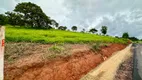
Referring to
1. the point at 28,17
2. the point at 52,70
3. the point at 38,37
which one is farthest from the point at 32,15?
the point at 52,70

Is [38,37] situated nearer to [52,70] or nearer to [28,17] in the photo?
[52,70]

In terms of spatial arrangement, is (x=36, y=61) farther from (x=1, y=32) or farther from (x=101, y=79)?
(x=1, y=32)

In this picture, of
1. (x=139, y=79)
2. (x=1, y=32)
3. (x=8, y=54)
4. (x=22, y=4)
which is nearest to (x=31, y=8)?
(x=22, y=4)

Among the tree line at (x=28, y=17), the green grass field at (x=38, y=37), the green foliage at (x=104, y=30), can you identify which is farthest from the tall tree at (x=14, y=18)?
the green foliage at (x=104, y=30)

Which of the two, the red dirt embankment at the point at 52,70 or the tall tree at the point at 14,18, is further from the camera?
the tall tree at the point at 14,18

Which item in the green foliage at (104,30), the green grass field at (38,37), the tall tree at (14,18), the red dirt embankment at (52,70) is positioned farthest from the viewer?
the green foliage at (104,30)

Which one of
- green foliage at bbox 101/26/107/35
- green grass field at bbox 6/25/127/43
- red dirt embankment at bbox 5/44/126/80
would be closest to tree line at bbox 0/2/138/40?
green grass field at bbox 6/25/127/43

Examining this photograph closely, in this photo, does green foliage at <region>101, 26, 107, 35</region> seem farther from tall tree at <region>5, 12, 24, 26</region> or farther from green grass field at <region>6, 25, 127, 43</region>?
green grass field at <region>6, 25, 127, 43</region>

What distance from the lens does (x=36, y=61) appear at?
1007 cm

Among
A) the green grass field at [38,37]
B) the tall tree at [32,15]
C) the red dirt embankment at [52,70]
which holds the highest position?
the tall tree at [32,15]

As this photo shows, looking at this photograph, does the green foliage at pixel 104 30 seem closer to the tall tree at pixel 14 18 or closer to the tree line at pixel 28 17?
the tree line at pixel 28 17

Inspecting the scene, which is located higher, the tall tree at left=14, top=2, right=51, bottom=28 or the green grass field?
the tall tree at left=14, top=2, right=51, bottom=28

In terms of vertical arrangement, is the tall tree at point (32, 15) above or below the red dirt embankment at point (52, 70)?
above

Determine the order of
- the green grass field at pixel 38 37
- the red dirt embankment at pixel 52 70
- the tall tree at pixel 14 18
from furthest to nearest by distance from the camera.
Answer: the tall tree at pixel 14 18 < the green grass field at pixel 38 37 < the red dirt embankment at pixel 52 70
